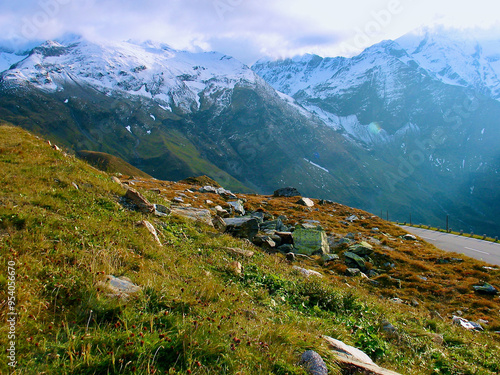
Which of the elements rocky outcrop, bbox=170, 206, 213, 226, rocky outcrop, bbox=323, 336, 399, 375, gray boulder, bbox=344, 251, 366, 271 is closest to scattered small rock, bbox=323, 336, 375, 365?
rocky outcrop, bbox=323, 336, 399, 375

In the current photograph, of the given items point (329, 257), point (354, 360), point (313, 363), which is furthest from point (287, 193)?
point (313, 363)

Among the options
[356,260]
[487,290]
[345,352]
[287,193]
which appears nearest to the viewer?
[345,352]

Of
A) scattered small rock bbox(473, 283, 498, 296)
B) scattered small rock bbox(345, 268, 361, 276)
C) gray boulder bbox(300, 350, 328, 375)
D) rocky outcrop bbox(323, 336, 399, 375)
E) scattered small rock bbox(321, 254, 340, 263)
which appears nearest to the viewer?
gray boulder bbox(300, 350, 328, 375)

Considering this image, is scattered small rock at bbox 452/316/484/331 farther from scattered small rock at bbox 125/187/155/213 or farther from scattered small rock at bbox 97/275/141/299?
scattered small rock at bbox 125/187/155/213

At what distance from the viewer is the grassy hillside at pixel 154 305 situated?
3.79 m

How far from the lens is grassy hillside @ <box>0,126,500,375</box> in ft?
12.5

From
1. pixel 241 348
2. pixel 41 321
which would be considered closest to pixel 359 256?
pixel 241 348

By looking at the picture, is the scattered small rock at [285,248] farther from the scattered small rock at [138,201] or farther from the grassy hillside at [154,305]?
the scattered small rock at [138,201]

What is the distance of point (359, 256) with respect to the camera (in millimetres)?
20109

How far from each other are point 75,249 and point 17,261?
1.30 m

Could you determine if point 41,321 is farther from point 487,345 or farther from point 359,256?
point 359,256

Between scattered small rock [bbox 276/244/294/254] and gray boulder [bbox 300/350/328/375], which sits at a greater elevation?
gray boulder [bbox 300/350/328/375]

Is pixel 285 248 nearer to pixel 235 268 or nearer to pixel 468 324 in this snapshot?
pixel 468 324

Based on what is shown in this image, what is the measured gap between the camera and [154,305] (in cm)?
493
